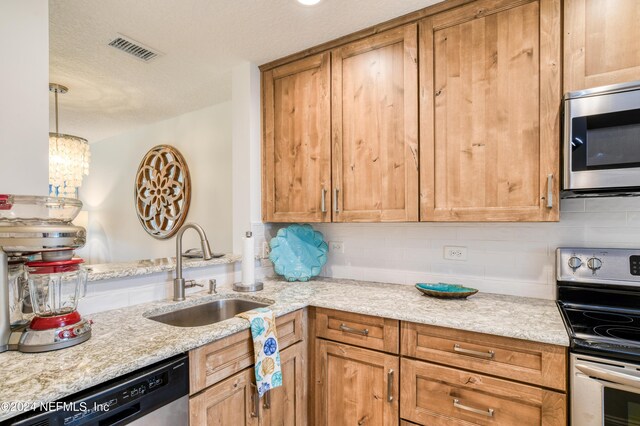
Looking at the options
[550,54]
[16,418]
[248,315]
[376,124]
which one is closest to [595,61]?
[550,54]

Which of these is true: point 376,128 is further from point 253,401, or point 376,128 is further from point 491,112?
point 253,401

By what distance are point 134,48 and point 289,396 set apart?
7.31ft

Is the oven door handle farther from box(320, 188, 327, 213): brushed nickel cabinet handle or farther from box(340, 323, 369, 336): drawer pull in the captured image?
box(320, 188, 327, 213): brushed nickel cabinet handle

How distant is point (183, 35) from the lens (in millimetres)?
1939

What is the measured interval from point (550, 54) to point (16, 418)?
2.19 meters

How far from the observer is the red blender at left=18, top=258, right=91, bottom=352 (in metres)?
1.10

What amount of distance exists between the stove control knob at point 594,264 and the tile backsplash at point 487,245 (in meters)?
0.10

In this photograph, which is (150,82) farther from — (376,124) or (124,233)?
(124,233)

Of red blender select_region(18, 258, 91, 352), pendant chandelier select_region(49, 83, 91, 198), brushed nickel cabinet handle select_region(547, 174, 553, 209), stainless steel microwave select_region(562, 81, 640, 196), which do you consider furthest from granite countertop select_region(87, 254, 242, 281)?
stainless steel microwave select_region(562, 81, 640, 196)

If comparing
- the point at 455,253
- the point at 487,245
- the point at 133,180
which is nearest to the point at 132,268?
the point at 455,253

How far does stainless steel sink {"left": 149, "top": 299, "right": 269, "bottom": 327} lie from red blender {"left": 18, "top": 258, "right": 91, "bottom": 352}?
47 centimetres

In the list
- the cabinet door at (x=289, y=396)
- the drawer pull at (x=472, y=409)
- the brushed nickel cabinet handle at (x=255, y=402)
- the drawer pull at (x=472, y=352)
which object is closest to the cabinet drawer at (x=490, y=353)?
the drawer pull at (x=472, y=352)

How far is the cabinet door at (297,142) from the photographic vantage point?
2.09m

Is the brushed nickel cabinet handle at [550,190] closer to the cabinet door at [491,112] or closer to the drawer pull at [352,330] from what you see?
the cabinet door at [491,112]
